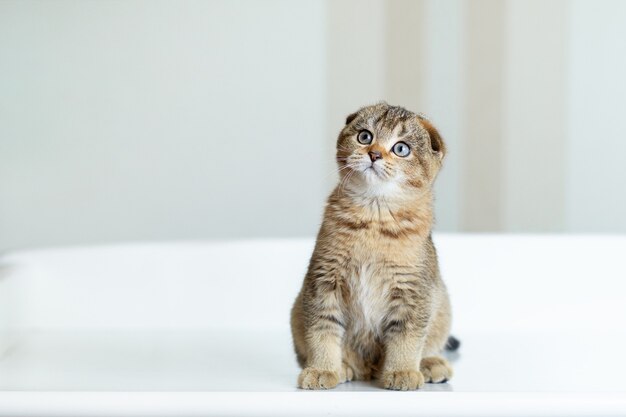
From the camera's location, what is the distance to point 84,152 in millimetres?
2754

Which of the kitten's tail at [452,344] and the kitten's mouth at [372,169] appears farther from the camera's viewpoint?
the kitten's tail at [452,344]

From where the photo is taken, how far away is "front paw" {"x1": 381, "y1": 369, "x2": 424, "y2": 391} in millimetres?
1244

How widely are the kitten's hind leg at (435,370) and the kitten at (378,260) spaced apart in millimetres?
71

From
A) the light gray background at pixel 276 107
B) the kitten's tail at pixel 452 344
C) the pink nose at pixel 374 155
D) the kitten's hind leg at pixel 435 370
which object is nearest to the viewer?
the pink nose at pixel 374 155

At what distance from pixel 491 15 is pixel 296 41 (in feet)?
2.11

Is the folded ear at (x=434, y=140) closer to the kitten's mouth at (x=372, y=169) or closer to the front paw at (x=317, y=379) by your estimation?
the kitten's mouth at (x=372, y=169)

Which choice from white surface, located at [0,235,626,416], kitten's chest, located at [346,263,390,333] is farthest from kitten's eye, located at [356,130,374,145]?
white surface, located at [0,235,626,416]

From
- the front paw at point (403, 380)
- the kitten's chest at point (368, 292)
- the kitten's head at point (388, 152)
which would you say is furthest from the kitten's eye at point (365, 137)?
the front paw at point (403, 380)

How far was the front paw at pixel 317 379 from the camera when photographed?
124 cm

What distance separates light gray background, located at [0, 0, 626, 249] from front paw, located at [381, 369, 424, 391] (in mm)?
1552

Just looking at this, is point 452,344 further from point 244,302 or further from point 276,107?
point 276,107

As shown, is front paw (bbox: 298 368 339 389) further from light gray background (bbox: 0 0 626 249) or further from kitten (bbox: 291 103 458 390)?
light gray background (bbox: 0 0 626 249)

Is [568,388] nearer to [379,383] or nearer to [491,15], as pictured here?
[379,383]

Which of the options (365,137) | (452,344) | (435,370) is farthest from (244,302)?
(365,137)
